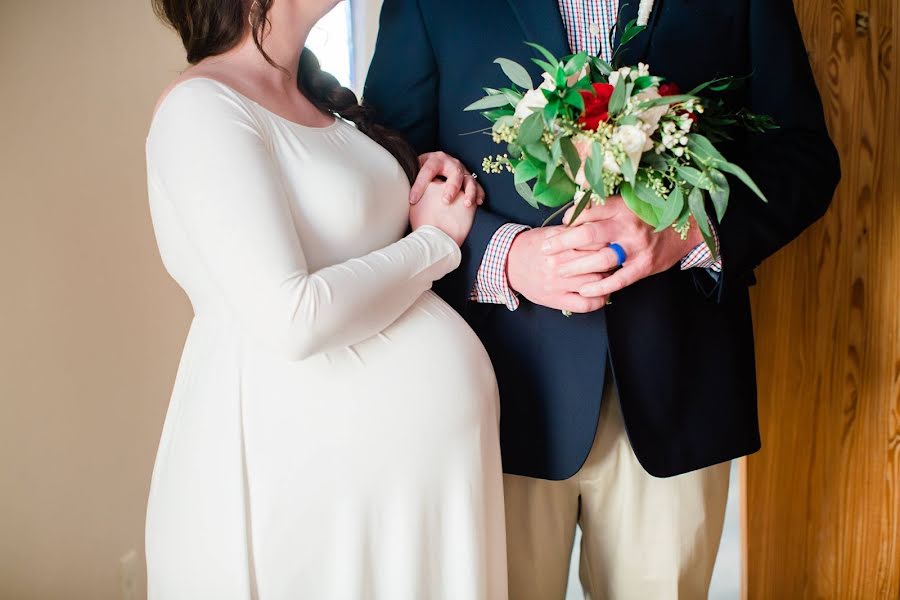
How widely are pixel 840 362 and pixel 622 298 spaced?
1.11m

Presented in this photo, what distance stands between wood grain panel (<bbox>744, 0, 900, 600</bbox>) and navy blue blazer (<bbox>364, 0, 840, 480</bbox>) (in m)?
0.67

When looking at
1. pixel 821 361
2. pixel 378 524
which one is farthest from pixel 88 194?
pixel 821 361

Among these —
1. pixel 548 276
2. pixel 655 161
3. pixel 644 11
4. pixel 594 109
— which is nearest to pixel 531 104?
pixel 594 109

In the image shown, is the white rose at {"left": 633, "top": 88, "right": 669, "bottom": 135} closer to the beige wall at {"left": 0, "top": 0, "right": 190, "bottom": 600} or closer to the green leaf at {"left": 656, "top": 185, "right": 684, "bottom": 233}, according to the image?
the green leaf at {"left": 656, "top": 185, "right": 684, "bottom": 233}

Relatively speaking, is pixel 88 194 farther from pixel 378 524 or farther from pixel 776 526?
pixel 776 526

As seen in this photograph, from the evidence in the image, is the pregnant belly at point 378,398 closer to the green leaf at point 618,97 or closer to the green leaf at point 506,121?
the green leaf at point 506,121

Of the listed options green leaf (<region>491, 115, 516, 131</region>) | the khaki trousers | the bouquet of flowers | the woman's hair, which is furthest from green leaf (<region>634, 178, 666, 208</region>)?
the woman's hair

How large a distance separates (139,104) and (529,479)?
4.25ft

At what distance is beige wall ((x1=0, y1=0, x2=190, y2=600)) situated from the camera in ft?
5.12

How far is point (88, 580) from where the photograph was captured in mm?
1827

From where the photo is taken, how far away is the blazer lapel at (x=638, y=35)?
1519mm

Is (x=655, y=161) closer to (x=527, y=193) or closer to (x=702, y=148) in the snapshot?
(x=702, y=148)

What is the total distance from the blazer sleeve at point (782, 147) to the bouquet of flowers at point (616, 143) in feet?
0.89

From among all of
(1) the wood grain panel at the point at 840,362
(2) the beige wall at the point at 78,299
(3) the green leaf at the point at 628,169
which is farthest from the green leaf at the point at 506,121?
(1) the wood grain panel at the point at 840,362
